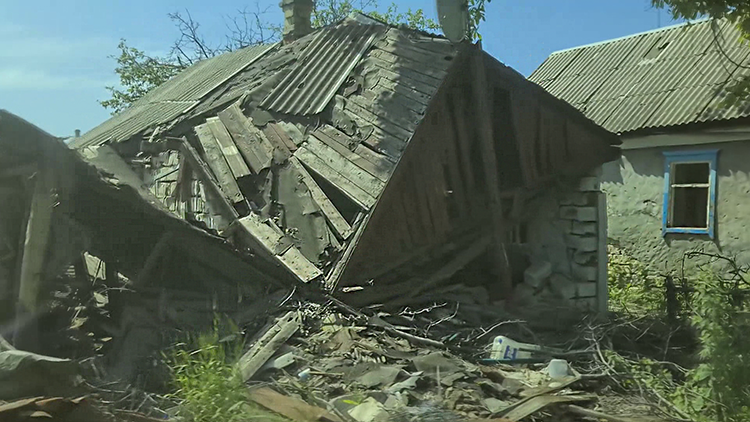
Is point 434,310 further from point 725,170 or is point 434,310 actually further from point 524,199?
point 725,170

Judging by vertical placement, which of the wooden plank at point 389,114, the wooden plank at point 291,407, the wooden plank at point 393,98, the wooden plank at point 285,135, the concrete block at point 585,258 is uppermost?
the wooden plank at point 393,98

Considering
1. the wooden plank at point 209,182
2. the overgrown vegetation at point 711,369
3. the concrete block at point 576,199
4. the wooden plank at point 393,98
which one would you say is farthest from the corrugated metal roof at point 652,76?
the wooden plank at point 209,182

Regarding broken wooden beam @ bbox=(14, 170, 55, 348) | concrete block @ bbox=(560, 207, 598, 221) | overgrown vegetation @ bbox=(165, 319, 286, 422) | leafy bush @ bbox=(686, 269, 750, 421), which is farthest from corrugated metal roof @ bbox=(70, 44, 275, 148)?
leafy bush @ bbox=(686, 269, 750, 421)

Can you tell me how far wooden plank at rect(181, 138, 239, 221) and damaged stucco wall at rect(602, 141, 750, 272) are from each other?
27.6 feet

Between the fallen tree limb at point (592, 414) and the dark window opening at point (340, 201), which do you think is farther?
the dark window opening at point (340, 201)

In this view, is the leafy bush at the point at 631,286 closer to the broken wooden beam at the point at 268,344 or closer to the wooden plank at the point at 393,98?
the wooden plank at the point at 393,98

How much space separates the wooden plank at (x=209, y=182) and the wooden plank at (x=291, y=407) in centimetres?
375

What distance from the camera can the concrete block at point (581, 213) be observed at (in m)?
10.2

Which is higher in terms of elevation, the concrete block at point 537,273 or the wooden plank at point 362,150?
the wooden plank at point 362,150

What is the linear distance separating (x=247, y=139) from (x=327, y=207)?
6.53ft

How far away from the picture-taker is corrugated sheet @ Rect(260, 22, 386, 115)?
945 cm

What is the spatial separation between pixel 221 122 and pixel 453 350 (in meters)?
4.98

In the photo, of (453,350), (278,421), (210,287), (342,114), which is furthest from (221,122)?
(278,421)

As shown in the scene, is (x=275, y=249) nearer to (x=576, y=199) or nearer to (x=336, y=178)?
(x=336, y=178)
